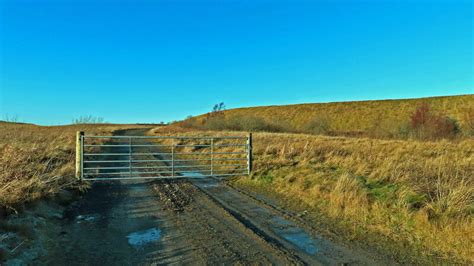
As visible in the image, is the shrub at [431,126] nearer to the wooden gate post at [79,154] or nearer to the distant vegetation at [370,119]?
the distant vegetation at [370,119]

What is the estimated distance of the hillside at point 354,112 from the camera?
52.6 meters

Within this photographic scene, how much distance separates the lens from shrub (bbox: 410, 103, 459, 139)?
3372cm

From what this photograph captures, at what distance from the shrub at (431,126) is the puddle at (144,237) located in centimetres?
3526

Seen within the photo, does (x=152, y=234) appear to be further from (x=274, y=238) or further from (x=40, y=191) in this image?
(x=40, y=191)

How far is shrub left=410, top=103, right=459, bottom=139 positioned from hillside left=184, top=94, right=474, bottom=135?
8574mm

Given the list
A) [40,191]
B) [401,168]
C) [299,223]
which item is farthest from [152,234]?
[401,168]

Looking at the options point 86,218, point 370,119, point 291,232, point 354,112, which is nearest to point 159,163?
point 86,218

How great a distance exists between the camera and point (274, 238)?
16.7ft

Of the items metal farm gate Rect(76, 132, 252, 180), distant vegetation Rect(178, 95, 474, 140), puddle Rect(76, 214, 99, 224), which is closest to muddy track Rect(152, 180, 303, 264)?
puddle Rect(76, 214, 99, 224)

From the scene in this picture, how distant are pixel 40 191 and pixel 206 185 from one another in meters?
→ 4.62

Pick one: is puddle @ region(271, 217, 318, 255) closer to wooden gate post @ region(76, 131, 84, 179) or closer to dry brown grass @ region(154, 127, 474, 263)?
dry brown grass @ region(154, 127, 474, 263)

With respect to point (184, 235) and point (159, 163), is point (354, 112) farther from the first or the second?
point (184, 235)

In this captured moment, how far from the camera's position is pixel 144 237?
5066 millimetres

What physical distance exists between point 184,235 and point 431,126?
125ft
